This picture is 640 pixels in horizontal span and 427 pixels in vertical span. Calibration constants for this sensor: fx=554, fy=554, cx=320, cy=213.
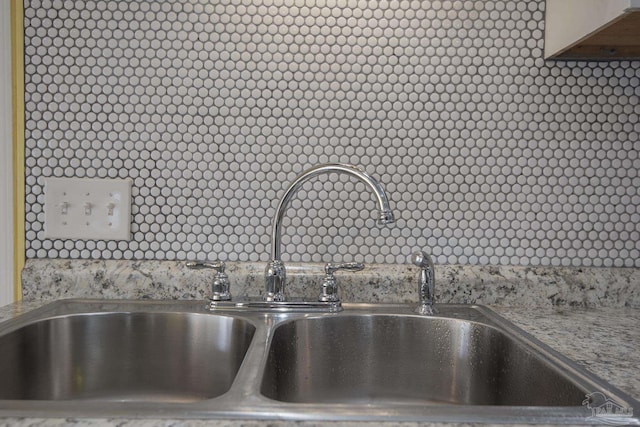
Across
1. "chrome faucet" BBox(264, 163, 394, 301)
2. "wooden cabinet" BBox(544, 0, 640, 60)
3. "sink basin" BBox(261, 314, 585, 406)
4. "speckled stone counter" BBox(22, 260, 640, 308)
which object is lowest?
"sink basin" BBox(261, 314, 585, 406)

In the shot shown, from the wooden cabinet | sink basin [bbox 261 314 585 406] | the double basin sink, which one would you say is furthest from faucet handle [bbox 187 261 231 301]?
the wooden cabinet

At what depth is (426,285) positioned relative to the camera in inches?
43.2

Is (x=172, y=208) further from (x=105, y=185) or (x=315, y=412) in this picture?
(x=315, y=412)

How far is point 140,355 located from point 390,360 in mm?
490

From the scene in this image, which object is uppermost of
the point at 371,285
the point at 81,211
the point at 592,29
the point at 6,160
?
the point at 592,29

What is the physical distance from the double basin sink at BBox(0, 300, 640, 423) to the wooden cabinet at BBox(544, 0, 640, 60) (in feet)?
1.77

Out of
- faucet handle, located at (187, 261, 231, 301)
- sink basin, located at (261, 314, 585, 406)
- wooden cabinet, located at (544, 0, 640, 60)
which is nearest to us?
wooden cabinet, located at (544, 0, 640, 60)

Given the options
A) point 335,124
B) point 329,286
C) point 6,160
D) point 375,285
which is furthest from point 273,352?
point 6,160

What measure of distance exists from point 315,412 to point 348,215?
25.1 inches

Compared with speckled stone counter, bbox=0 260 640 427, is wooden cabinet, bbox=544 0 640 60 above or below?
above

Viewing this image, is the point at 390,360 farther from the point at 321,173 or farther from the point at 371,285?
the point at 321,173

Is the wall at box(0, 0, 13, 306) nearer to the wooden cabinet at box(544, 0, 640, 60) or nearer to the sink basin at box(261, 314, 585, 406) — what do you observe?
the sink basin at box(261, 314, 585, 406)

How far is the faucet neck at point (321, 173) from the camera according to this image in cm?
101

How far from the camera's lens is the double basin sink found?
38.8 inches
